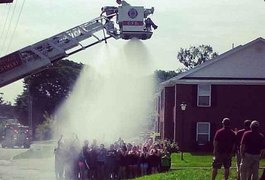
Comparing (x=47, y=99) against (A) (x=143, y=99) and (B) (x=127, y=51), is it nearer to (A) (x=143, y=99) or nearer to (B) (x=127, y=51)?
(A) (x=143, y=99)

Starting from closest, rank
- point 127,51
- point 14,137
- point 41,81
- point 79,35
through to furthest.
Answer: point 79,35 → point 127,51 → point 14,137 → point 41,81

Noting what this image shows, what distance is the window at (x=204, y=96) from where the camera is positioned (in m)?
43.8

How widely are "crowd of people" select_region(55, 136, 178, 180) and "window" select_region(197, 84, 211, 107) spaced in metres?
17.7

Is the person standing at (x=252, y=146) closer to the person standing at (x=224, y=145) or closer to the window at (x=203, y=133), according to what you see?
the person standing at (x=224, y=145)

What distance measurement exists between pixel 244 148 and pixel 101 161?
9.89m

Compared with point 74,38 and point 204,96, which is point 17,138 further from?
point 74,38

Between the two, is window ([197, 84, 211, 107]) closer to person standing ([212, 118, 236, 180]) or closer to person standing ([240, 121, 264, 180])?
person standing ([212, 118, 236, 180])

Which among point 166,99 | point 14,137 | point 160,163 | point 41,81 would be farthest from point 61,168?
point 41,81

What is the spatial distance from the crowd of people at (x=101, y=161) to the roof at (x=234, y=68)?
1821 centimetres

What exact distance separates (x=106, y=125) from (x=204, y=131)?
6100 millimetres

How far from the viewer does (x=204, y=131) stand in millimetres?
43688

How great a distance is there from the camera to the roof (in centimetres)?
4409

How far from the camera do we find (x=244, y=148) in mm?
16266

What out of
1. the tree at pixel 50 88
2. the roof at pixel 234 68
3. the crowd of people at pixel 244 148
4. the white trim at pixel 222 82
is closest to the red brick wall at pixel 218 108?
the white trim at pixel 222 82
